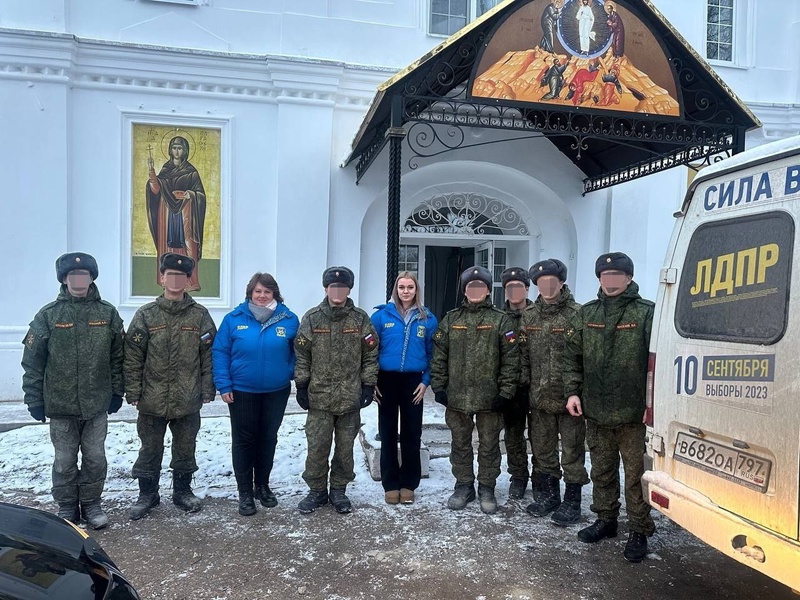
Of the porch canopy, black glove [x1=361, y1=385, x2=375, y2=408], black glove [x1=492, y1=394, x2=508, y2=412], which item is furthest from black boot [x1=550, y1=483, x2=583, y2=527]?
the porch canopy

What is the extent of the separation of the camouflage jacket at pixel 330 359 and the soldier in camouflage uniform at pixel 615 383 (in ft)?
5.04

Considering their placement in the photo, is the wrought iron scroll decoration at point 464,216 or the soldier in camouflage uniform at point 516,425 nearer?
the soldier in camouflage uniform at point 516,425

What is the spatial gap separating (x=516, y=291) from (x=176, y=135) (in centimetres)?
522

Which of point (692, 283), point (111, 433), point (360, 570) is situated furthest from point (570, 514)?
point (111, 433)

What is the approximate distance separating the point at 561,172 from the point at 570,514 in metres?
5.76

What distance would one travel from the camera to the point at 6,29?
689 cm

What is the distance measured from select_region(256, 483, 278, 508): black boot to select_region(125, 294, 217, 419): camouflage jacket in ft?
2.62

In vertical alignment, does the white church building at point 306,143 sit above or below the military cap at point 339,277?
above

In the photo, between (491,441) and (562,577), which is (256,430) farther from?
(562,577)

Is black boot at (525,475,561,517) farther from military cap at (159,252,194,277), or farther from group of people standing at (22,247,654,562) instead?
military cap at (159,252,194,277)

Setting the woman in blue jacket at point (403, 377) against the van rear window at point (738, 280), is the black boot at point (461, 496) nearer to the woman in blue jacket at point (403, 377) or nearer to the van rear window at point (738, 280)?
the woman in blue jacket at point (403, 377)

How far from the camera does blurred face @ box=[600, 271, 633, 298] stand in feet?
11.8

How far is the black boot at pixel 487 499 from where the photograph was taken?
430cm

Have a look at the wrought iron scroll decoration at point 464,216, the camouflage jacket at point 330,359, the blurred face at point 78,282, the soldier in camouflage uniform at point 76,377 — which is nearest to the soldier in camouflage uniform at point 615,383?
the camouflage jacket at point 330,359
